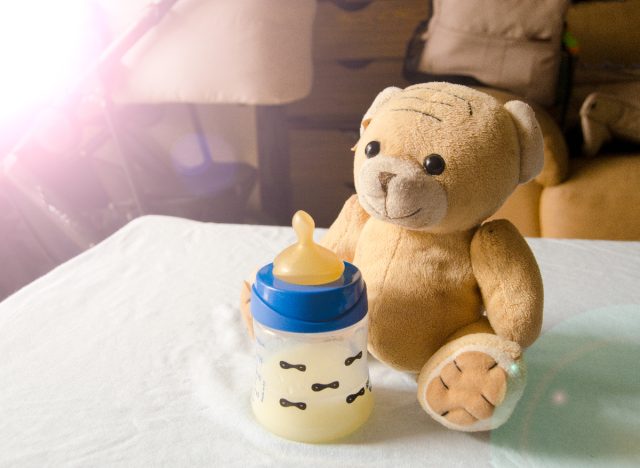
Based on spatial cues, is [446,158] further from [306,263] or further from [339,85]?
[339,85]

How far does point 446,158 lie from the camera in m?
0.43

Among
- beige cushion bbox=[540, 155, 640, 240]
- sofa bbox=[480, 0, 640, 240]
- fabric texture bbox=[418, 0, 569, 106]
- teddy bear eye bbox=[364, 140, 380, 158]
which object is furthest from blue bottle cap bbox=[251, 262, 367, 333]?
fabric texture bbox=[418, 0, 569, 106]

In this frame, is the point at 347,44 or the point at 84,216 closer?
the point at 84,216

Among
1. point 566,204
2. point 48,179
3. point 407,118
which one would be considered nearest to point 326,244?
point 407,118

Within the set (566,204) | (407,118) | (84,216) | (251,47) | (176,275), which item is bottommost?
(84,216)

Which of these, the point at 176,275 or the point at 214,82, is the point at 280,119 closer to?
the point at 214,82

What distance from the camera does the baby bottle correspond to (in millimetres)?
408

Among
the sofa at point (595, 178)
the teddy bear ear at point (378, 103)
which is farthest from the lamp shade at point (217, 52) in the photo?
the teddy bear ear at point (378, 103)

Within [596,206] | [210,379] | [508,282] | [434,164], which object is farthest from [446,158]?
[596,206]

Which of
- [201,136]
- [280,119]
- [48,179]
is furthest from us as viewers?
[201,136]

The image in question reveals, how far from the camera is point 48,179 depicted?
1359mm

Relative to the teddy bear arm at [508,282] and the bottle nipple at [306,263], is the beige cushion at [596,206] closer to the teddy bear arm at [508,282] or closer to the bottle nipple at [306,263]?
the teddy bear arm at [508,282]

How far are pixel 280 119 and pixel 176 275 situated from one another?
96cm

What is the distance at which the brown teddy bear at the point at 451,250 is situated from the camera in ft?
1.38
